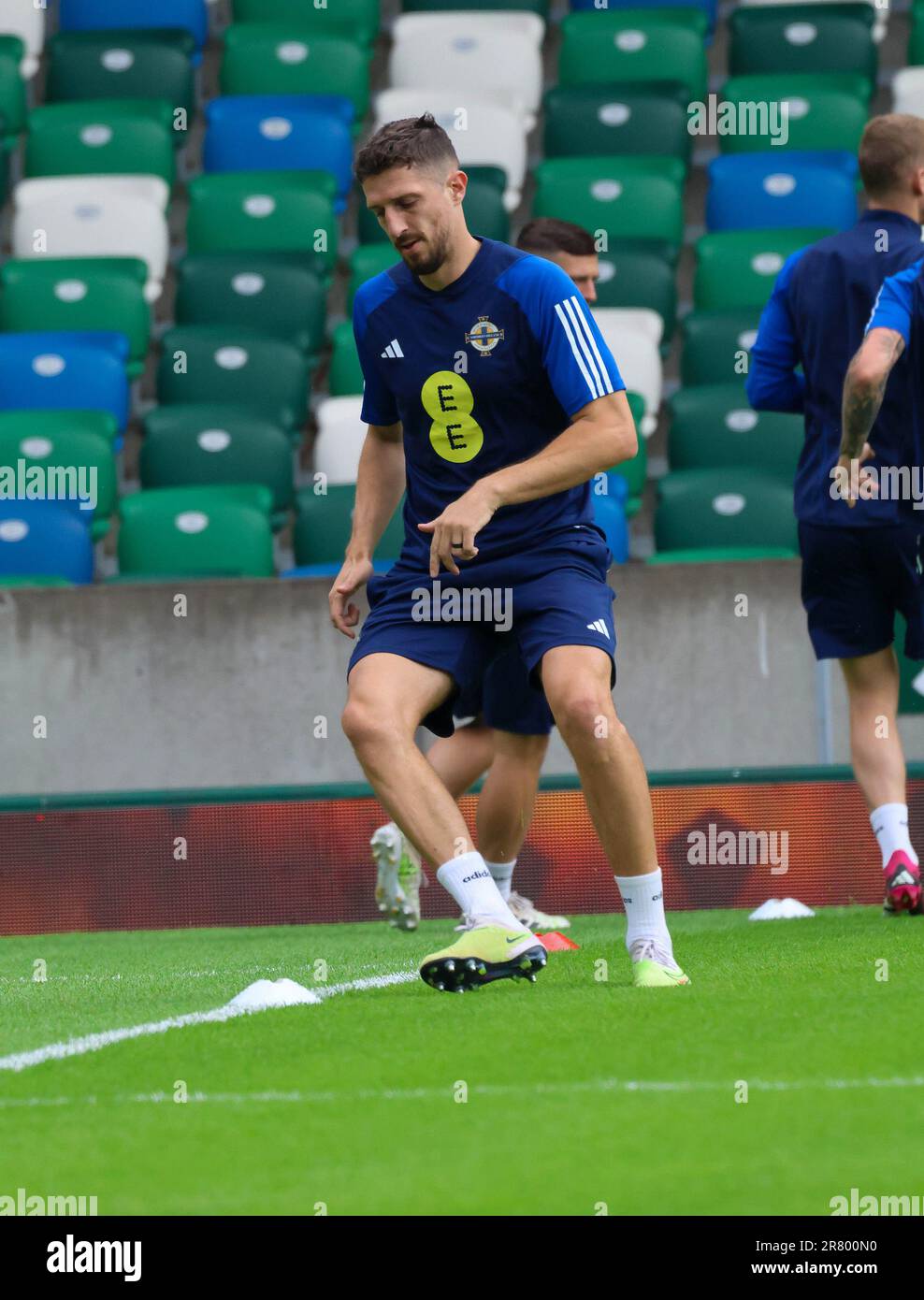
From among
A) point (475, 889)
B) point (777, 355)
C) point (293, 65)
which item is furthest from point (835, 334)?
point (293, 65)

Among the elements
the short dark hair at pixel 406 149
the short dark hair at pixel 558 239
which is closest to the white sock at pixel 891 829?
the short dark hair at pixel 558 239

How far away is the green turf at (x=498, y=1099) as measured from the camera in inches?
91.0

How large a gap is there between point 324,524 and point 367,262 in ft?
6.45

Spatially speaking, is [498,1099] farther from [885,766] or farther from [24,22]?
[24,22]

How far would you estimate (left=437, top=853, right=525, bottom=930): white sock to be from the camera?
4066 millimetres

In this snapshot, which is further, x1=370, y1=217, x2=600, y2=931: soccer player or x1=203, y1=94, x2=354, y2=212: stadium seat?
x1=203, y1=94, x2=354, y2=212: stadium seat

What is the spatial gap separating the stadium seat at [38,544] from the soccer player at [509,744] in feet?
10.0

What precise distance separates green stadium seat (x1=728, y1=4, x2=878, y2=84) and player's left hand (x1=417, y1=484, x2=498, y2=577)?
809cm

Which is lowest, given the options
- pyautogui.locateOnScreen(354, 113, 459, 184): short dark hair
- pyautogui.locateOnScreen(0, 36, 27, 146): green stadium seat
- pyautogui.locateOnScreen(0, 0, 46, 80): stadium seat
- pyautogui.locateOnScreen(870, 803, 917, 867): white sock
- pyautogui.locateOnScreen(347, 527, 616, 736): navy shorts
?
pyautogui.locateOnScreen(870, 803, 917, 867): white sock

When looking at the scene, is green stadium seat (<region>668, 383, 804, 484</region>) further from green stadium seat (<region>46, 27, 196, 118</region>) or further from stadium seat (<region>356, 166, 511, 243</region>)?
green stadium seat (<region>46, 27, 196, 118</region>)

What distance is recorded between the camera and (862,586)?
576 cm

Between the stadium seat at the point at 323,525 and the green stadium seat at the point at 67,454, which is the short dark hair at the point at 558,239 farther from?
the green stadium seat at the point at 67,454

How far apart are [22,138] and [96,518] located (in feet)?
12.6

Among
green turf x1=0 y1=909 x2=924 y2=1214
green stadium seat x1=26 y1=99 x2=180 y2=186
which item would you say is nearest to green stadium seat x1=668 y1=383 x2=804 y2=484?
green stadium seat x1=26 y1=99 x2=180 y2=186
